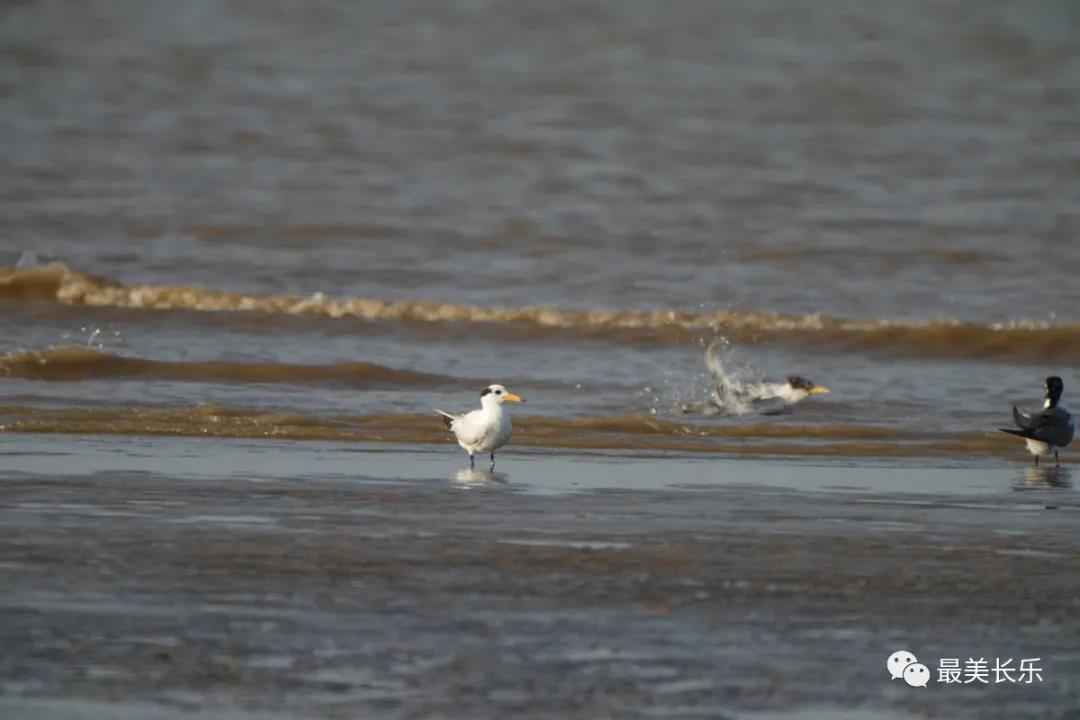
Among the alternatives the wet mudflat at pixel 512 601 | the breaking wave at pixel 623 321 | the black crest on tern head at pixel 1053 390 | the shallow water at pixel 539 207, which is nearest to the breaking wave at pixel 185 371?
the shallow water at pixel 539 207

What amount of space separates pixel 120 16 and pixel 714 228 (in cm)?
1318

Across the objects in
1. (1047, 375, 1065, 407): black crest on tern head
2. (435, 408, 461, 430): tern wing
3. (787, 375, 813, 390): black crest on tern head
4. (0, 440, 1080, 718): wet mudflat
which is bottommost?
(0, 440, 1080, 718): wet mudflat

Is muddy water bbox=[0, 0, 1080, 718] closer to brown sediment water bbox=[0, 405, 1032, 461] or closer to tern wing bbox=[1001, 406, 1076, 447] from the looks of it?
brown sediment water bbox=[0, 405, 1032, 461]

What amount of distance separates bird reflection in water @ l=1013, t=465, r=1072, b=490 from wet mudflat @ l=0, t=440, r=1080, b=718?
0.83 metres

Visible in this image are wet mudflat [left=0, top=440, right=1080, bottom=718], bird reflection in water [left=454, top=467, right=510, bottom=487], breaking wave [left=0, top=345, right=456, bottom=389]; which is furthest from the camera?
breaking wave [left=0, top=345, right=456, bottom=389]

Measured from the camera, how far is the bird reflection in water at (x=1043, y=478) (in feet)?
33.5

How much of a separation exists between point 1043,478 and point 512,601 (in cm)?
490

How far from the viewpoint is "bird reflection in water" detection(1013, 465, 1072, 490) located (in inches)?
402

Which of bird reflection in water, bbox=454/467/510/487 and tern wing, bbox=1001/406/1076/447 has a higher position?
tern wing, bbox=1001/406/1076/447

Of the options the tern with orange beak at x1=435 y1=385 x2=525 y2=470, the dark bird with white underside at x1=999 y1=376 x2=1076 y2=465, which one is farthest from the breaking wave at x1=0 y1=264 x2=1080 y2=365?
the tern with orange beak at x1=435 y1=385 x2=525 y2=470

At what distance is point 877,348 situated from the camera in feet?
54.6

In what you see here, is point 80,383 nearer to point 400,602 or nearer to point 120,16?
point 400,602

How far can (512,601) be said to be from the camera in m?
6.55

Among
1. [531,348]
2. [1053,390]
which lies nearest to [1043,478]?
[1053,390]
